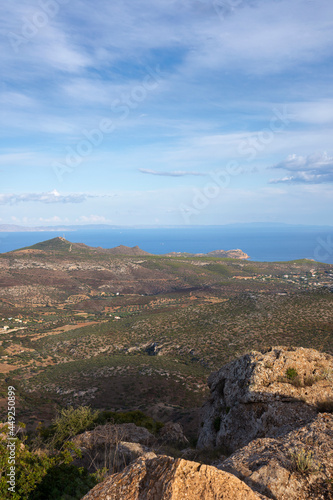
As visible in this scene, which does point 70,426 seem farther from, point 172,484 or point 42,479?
point 172,484

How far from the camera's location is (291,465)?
18.4 ft

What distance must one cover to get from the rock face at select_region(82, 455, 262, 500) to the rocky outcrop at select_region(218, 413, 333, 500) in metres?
1.35

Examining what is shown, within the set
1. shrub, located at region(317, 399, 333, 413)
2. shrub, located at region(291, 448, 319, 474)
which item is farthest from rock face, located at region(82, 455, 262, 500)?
shrub, located at region(317, 399, 333, 413)

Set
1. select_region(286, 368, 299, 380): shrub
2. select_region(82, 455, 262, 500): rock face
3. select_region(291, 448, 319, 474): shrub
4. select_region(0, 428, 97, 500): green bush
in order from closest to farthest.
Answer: select_region(82, 455, 262, 500): rock face → select_region(291, 448, 319, 474): shrub → select_region(0, 428, 97, 500): green bush → select_region(286, 368, 299, 380): shrub

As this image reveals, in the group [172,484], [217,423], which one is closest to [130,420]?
[217,423]

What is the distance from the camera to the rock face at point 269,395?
34.0 ft

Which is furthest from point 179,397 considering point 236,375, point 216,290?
point 216,290

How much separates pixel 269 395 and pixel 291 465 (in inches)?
229

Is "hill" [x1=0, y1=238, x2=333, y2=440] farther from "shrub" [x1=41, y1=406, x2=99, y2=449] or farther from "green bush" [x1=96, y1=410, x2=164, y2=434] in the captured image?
"shrub" [x1=41, y1=406, x2=99, y2=449]

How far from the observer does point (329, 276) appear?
385ft

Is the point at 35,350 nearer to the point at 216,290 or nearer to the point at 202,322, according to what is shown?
the point at 202,322

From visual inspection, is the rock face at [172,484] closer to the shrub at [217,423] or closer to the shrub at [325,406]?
the shrub at [325,406]

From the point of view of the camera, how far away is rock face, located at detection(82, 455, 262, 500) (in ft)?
12.9

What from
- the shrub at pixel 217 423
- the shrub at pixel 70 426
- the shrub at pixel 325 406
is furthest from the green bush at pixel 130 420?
the shrub at pixel 325 406
